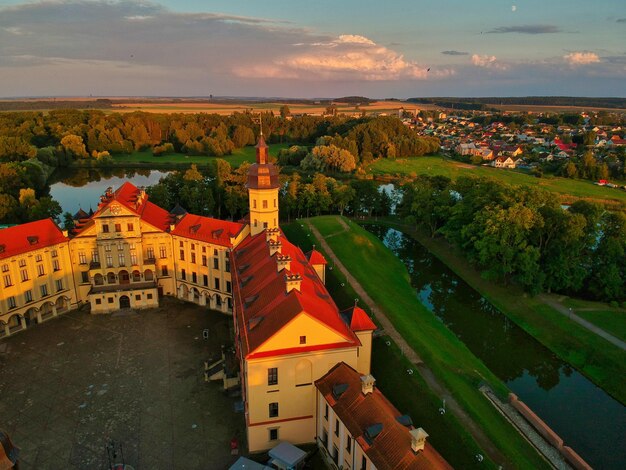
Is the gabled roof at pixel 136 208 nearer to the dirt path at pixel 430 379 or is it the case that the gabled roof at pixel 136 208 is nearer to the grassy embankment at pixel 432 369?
the grassy embankment at pixel 432 369

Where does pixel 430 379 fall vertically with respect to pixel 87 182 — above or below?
above

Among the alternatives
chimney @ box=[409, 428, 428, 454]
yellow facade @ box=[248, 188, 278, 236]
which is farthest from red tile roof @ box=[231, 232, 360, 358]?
chimney @ box=[409, 428, 428, 454]

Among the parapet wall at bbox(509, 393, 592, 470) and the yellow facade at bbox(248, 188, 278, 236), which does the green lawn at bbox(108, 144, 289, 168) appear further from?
the parapet wall at bbox(509, 393, 592, 470)

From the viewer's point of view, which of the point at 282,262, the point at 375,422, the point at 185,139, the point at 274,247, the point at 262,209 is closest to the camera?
the point at 375,422

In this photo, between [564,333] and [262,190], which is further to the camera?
[564,333]

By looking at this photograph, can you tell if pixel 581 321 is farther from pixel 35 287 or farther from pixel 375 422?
pixel 35 287

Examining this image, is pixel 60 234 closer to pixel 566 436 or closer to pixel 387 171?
pixel 566 436

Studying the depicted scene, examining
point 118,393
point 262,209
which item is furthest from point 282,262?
point 118,393

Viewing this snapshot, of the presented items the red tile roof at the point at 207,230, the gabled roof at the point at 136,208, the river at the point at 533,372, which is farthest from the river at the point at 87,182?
the river at the point at 533,372
